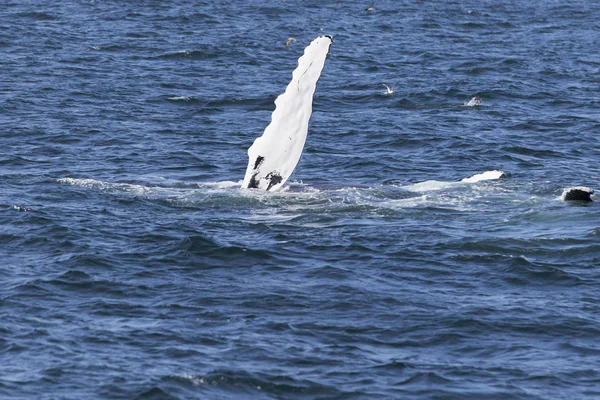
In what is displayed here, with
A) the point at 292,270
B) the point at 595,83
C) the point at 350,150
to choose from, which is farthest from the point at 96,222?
the point at 595,83

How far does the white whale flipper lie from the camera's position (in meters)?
→ 25.4

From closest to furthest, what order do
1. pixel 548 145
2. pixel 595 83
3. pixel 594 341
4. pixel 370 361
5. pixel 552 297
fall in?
pixel 370 361, pixel 594 341, pixel 552 297, pixel 548 145, pixel 595 83

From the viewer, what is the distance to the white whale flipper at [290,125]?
2544 cm

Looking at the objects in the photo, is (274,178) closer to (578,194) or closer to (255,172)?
(255,172)

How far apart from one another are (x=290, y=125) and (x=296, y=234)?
8.23 ft

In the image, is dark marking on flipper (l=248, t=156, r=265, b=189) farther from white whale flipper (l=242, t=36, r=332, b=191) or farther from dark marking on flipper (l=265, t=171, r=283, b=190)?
dark marking on flipper (l=265, t=171, r=283, b=190)

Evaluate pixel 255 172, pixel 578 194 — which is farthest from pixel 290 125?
pixel 578 194

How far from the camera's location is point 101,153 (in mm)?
33156

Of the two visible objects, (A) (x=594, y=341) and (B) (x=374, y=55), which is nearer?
(A) (x=594, y=341)

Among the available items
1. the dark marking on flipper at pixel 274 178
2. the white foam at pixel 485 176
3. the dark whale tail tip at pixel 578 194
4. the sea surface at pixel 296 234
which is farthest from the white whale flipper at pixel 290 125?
the dark whale tail tip at pixel 578 194

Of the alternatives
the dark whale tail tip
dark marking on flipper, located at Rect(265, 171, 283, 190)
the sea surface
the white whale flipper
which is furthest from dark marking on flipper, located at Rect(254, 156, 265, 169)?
the dark whale tail tip

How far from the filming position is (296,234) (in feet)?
81.4

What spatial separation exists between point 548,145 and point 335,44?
63.6 ft

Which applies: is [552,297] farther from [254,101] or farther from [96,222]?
[254,101]
